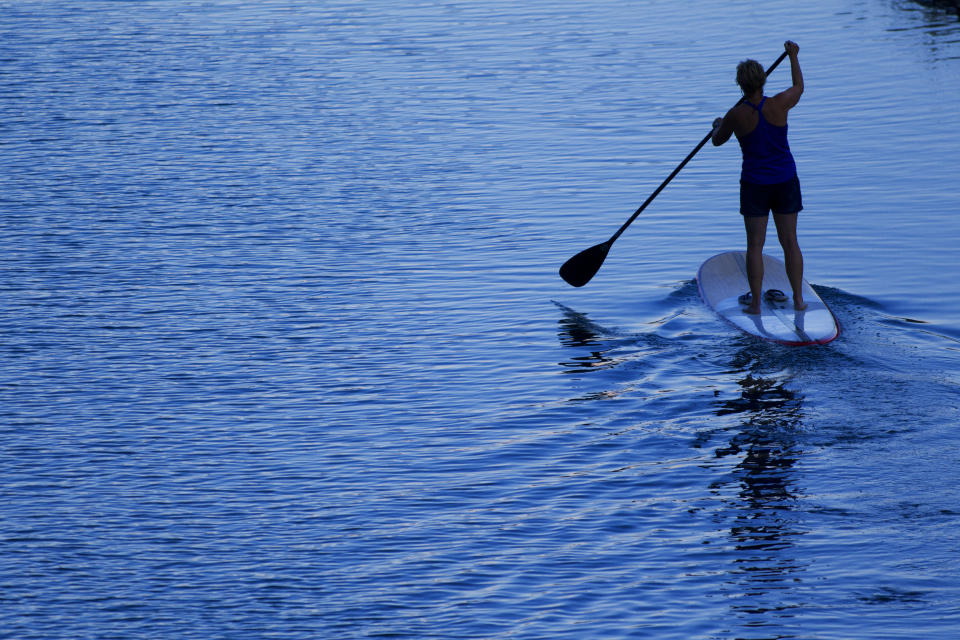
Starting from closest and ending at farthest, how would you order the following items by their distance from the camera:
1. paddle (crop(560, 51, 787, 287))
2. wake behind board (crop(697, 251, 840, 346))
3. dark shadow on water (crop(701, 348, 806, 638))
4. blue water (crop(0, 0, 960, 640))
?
dark shadow on water (crop(701, 348, 806, 638)), blue water (crop(0, 0, 960, 640)), wake behind board (crop(697, 251, 840, 346)), paddle (crop(560, 51, 787, 287))

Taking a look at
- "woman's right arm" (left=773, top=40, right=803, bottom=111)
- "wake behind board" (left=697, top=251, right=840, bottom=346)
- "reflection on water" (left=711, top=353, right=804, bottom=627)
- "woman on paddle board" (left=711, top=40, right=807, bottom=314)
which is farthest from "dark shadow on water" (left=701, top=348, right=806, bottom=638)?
"woman's right arm" (left=773, top=40, right=803, bottom=111)

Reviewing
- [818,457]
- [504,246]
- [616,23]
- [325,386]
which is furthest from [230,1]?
[818,457]

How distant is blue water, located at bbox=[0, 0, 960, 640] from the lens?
6.56 metres

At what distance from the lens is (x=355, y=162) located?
16.3 m

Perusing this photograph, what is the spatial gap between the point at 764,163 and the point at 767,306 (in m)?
1.28

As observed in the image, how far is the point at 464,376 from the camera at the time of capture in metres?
9.53

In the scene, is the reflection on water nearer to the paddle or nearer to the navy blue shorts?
the navy blue shorts

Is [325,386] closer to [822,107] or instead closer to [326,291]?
[326,291]

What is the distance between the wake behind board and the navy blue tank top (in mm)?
1089

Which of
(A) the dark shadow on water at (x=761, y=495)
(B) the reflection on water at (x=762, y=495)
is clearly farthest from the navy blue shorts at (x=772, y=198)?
(B) the reflection on water at (x=762, y=495)

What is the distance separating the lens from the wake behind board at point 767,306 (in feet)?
31.4

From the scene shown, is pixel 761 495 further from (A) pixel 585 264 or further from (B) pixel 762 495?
(A) pixel 585 264

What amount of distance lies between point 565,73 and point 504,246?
932 cm

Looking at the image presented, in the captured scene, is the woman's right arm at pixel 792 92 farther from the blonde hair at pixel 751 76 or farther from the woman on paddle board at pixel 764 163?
the blonde hair at pixel 751 76
